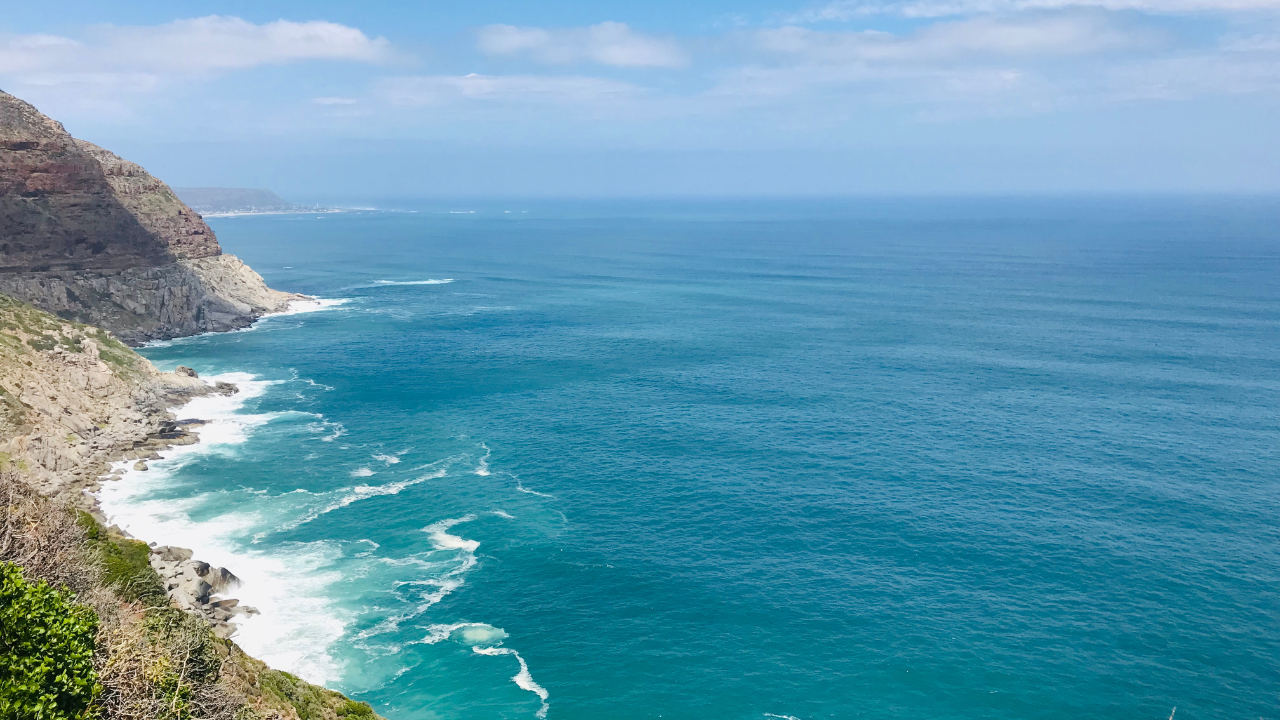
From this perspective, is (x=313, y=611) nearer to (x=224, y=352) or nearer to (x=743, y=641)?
(x=743, y=641)

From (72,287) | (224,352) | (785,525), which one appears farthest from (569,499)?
(72,287)

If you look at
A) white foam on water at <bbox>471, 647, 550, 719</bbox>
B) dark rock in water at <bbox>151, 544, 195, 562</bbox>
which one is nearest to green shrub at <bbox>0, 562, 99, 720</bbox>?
white foam on water at <bbox>471, 647, 550, 719</bbox>

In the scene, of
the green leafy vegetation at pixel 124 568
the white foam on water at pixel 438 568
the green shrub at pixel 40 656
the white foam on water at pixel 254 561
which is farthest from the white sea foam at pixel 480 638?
the green shrub at pixel 40 656

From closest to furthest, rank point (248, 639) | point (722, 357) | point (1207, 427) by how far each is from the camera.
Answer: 1. point (248, 639)
2. point (1207, 427)
3. point (722, 357)

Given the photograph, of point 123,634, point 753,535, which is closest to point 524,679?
point 753,535

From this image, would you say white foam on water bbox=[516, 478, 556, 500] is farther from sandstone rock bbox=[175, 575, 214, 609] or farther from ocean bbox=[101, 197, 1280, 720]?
sandstone rock bbox=[175, 575, 214, 609]

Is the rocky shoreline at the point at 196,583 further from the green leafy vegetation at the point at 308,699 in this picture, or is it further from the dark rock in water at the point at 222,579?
the green leafy vegetation at the point at 308,699

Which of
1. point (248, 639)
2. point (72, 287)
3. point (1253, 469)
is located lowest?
point (248, 639)
